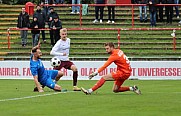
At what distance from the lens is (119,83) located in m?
21.1

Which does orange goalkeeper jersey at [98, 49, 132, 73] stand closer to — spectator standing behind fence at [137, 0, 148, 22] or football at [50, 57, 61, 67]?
football at [50, 57, 61, 67]

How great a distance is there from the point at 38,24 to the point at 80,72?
541 cm

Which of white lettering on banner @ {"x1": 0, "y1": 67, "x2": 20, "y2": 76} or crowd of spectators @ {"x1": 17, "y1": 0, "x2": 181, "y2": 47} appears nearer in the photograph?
white lettering on banner @ {"x1": 0, "y1": 67, "x2": 20, "y2": 76}

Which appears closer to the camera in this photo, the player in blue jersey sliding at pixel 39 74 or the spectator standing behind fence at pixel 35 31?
the player in blue jersey sliding at pixel 39 74

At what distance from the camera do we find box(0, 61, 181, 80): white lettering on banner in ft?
105

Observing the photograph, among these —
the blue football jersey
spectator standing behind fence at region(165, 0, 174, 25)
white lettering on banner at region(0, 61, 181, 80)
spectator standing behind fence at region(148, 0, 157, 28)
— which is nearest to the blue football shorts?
the blue football jersey

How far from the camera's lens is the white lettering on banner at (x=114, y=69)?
1265 inches

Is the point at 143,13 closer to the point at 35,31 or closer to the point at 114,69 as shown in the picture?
the point at 35,31

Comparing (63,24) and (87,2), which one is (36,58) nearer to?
(63,24)

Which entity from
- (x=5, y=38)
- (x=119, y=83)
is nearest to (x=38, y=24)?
(x=5, y=38)

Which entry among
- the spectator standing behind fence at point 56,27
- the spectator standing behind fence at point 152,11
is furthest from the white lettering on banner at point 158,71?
the spectator standing behind fence at point 152,11

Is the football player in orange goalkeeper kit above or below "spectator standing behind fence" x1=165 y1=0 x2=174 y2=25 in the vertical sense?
below

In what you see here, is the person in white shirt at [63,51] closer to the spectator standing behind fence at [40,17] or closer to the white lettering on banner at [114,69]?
the white lettering on banner at [114,69]

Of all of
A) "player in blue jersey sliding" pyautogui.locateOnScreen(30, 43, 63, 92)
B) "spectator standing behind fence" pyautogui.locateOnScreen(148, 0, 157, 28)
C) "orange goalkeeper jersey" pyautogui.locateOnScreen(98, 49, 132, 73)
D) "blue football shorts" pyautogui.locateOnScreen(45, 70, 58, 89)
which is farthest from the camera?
"spectator standing behind fence" pyautogui.locateOnScreen(148, 0, 157, 28)
